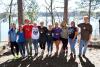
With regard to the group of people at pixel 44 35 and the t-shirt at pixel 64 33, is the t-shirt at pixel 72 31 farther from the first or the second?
the t-shirt at pixel 64 33

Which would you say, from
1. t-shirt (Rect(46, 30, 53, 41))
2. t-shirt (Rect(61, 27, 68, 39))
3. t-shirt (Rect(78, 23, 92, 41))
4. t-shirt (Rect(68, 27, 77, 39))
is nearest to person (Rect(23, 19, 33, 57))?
t-shirt (Rect(46, 30, 53, 41))

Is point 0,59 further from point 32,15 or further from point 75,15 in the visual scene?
point 75,15

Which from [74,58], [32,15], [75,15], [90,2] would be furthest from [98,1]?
[74,58]

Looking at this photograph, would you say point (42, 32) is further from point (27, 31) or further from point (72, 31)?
point (72, 31)

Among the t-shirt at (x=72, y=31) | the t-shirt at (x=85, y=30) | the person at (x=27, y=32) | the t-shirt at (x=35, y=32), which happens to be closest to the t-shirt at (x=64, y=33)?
the t-shirt at (x=72, y=31)

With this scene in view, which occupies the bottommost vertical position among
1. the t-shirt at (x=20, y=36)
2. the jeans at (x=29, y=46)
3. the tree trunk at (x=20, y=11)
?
the jeans at (x=29, y=46)

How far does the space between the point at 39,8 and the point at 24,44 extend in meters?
27.9

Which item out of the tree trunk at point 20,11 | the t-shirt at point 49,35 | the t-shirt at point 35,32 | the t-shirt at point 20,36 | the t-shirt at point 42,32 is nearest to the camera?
the t-shirt at point 20,36

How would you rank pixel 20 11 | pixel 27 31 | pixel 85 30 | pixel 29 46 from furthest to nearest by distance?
pixel 20 11 → pixel 29 46 → pixel 27 31 → pixel 85 30

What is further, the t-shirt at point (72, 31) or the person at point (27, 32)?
the person at point (27, 32)

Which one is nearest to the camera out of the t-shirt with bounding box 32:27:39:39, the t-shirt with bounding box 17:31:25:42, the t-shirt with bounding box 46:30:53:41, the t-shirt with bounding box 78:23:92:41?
the t-shirt with bounding box 78:23:92:41

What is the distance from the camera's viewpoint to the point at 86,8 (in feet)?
123

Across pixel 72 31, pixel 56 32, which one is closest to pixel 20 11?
pixel 56 32

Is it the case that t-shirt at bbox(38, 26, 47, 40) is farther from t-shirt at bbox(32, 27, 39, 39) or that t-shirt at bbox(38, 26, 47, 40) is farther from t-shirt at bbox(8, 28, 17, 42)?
t-shirt at bbox(8, 28, 17, 42)
